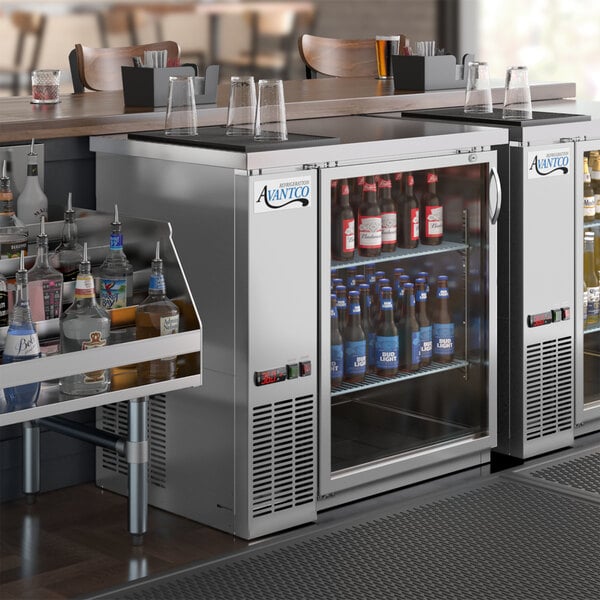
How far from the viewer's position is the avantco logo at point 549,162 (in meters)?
3.77

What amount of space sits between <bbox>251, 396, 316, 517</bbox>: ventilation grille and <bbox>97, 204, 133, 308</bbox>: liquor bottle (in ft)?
1.51

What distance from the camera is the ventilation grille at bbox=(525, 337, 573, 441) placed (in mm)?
3877

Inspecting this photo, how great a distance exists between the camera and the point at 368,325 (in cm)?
368

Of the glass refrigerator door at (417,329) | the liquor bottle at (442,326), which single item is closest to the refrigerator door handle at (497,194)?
the glass refrigerator door at (417,329)

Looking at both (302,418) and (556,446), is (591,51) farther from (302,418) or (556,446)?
(302,418)

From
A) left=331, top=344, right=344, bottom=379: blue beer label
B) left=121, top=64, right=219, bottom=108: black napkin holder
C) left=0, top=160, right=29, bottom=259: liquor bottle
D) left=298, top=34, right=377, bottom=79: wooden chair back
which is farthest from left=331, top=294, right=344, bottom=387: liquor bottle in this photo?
left=298, top=34, right=377, bottom=79: wooden chair back

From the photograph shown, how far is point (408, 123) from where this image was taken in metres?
3.89

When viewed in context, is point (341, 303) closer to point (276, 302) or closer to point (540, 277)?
point (276, 302)

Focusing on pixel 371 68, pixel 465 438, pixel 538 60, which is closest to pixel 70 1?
pixel 371 68

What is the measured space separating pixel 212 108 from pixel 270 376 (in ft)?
3.10

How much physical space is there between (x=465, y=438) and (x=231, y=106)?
1.23 meters

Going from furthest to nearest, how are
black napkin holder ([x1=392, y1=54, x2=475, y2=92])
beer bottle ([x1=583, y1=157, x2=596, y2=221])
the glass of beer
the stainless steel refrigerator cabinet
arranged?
the glass of beer < black napkin holder ([x1=392, y1=54, x2=475, y2=92]) < beer bottle ([x1=583, y1=157, x2=596, y2=221]) < the stainless steel refrigerator cabinet

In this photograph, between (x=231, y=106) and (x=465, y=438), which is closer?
(x=231, y=106)

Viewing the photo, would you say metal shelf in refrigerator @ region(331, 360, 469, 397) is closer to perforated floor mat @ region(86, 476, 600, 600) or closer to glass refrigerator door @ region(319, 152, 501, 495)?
glass refrigerator door @ region(319, 152, 501, 495)
